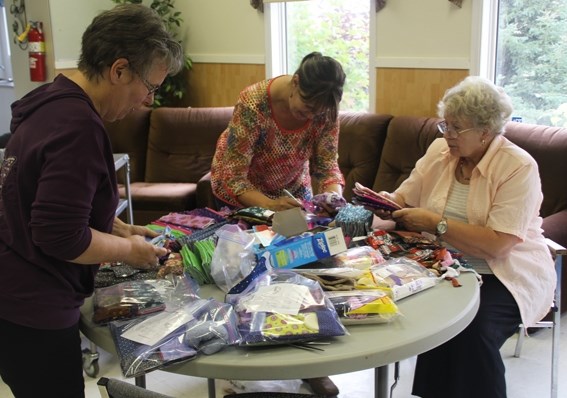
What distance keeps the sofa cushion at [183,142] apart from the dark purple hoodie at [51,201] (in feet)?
10.0

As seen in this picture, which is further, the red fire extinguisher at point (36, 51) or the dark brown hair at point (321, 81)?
the red fire extinguisher at point (36, 51)

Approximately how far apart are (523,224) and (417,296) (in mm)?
588

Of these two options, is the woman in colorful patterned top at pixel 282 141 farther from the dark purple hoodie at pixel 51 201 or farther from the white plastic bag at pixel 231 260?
the dark purple hoodie at pixel 51 201

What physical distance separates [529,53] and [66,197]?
3.05 m

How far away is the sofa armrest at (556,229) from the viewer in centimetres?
266

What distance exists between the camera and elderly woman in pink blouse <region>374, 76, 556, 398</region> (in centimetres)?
188

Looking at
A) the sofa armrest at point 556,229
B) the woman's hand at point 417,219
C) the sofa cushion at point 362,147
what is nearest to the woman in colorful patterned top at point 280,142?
the woman's hand at point 417,219

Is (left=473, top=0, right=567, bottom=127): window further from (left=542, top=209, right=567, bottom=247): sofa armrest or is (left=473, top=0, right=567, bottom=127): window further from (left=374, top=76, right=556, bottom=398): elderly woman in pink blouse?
(left=374, top=76, right=556, bottom=398): elderly woman in pink blouse

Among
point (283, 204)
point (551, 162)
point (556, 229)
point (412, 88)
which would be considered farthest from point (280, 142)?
point (412, 88)

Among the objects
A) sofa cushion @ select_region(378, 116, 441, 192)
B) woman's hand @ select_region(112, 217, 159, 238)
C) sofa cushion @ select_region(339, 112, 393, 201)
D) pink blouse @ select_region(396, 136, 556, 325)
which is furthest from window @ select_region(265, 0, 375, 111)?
woman's hand @ select_region(112, 217, 159, 238)

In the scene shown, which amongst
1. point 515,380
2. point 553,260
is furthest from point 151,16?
point 515,380

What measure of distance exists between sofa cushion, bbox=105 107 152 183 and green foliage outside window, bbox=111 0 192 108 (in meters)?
0.34

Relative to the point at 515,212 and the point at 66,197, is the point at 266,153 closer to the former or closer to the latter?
the point at 515,212

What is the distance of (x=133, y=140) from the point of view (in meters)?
4.50
